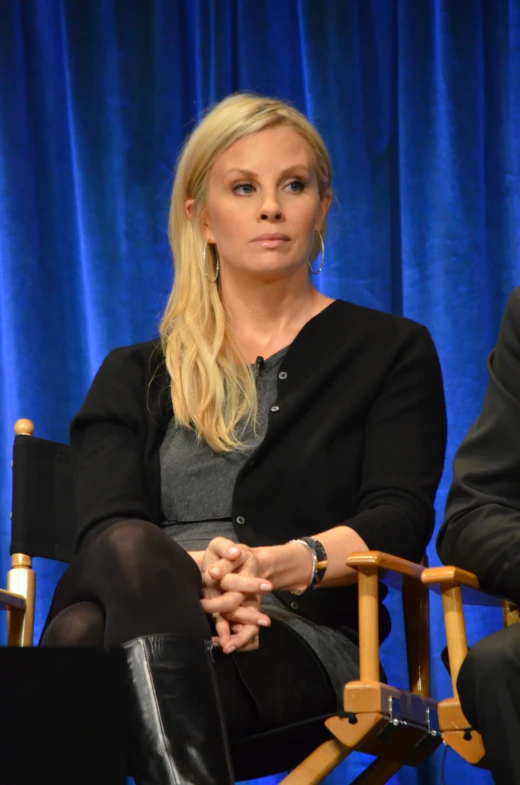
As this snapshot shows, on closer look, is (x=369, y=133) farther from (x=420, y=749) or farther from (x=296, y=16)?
(x=420, y=749)

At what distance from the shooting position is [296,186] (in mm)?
2344

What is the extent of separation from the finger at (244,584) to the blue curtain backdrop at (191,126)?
115 centimetres

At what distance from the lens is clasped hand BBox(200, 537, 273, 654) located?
5.99 feet

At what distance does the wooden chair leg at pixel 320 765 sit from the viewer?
1824mm

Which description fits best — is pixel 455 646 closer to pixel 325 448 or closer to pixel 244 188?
pixel 325 448

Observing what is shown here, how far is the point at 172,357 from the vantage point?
2.34 m

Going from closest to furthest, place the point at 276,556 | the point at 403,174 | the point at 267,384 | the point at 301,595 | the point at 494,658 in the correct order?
the point at 494,658
the point at 276,556
the point at 301,595
the point at 267,384
the point at 403,174

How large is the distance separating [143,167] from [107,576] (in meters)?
1.63

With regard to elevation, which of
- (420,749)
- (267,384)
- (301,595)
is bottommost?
(420,749)

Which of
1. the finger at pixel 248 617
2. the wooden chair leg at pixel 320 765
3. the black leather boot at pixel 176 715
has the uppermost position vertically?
the finger at pixel 248 617

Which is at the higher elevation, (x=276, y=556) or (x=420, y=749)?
(x=276, y=556)

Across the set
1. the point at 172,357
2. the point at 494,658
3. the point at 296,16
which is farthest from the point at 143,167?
the point at 494,658

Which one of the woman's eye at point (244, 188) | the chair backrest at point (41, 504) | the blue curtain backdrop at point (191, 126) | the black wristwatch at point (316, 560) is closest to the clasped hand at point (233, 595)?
the black wristwatch at point (316, 560)

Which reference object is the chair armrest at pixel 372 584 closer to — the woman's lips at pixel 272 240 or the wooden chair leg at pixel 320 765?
the wooden chair leg at pixel 320 765
